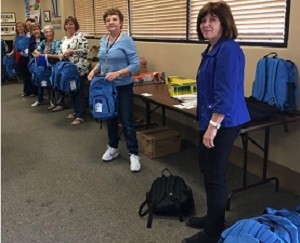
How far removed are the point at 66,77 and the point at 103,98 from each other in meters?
1.86

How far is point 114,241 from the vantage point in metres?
2.11

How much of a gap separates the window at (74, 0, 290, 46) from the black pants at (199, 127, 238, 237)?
48.4 inches

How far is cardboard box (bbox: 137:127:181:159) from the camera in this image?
3.45 metres

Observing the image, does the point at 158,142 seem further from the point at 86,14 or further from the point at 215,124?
the point at 86,14

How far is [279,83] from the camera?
241cm

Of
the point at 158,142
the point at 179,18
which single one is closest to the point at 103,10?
the point at 179,18

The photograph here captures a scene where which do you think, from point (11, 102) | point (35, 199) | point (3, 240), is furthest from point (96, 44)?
point (3, 240)

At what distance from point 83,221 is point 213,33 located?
1519 mm

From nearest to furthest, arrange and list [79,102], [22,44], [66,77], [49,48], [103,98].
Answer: [103,98] < [66,77] < [79,102] < [49,48] < [22,44]

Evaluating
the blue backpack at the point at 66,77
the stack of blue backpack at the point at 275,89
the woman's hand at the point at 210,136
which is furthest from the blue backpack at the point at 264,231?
the blue backpack at the point at 66,77

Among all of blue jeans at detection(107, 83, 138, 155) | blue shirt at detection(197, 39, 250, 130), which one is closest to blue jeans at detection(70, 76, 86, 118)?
blue jeans at detection(107, 83, 138, 155)

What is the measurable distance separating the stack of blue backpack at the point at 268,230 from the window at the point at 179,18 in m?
1.48

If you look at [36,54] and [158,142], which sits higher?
[36,54]

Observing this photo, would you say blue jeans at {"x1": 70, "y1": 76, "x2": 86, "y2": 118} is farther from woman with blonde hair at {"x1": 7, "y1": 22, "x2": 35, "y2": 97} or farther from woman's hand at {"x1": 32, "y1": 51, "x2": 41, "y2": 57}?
woman with blonde hair at {"x1": 7, "y1": 22, "x2": 35, "y2": 97}
